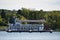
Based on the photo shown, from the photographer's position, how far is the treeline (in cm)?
1341

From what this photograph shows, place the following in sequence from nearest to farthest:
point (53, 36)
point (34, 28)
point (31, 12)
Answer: point (31, 12), point (34, 28), point (53, 36)

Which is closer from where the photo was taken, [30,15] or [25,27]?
[30,15]

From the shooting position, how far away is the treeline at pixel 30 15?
1341 centimetres

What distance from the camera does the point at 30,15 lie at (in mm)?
13547

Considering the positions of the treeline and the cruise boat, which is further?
the cruise boat

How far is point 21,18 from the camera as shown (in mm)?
13656

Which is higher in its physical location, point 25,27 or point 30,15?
point 30,15

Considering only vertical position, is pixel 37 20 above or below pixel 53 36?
above

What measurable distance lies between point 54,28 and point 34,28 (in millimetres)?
942

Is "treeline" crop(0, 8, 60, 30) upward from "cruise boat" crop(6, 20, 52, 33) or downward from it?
upward

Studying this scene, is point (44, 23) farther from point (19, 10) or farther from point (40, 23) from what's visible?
point (19, 10)

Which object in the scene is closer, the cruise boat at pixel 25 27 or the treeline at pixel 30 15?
the treeline at pixel 30 15

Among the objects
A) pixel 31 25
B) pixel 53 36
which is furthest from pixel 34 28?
pixel 53 36

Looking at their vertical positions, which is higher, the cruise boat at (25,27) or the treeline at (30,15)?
the treeline at (30,15)
